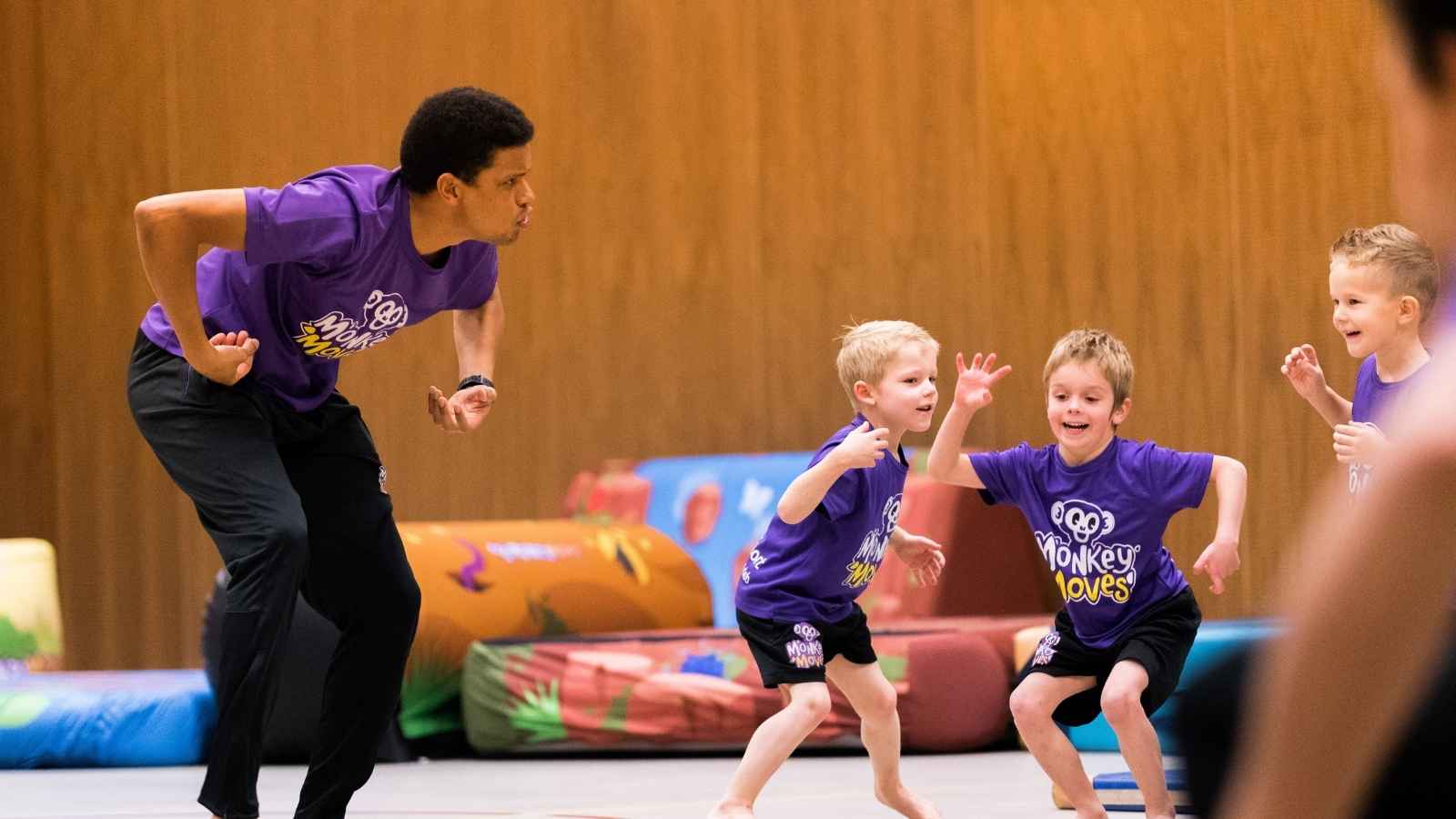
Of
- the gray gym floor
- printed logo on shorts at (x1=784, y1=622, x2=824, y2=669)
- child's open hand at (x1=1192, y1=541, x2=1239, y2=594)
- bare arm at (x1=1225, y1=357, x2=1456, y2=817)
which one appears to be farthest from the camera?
the gray gym floor

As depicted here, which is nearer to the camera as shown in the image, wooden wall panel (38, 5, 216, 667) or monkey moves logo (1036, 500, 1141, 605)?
monkey moves logo (1036, 500, 1141, 605)

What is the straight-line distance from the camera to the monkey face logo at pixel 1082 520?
3.66 m

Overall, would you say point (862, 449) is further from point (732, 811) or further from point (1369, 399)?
point (1369, 399)

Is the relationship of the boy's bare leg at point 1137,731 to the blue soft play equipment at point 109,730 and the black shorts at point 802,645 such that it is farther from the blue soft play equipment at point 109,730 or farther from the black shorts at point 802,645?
the blue soft play equipment at point 109,730

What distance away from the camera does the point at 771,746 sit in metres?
3.62

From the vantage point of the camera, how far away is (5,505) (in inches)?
328

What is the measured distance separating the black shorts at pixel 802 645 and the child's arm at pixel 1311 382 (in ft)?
3.28

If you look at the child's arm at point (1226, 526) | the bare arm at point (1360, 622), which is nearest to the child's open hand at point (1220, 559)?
the child's arm at point (1226, 526)

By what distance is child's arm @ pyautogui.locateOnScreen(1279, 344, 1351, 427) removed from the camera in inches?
143

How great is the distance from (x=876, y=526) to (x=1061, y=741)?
0.58 meters

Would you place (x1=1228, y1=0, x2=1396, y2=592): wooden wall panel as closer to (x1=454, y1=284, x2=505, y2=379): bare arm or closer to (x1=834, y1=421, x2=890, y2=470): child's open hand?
(x1=834, y1=421, x2=890, y2=470): child's open hand

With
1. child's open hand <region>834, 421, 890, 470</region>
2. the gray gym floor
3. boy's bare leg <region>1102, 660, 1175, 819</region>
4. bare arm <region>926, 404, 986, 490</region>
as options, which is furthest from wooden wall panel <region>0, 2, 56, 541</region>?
boy's bare leg <region>1102, 660, 1175, 819</region>

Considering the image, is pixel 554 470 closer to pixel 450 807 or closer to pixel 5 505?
pixel 5 505

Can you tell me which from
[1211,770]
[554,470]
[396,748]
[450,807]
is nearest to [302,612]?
[396,748]
